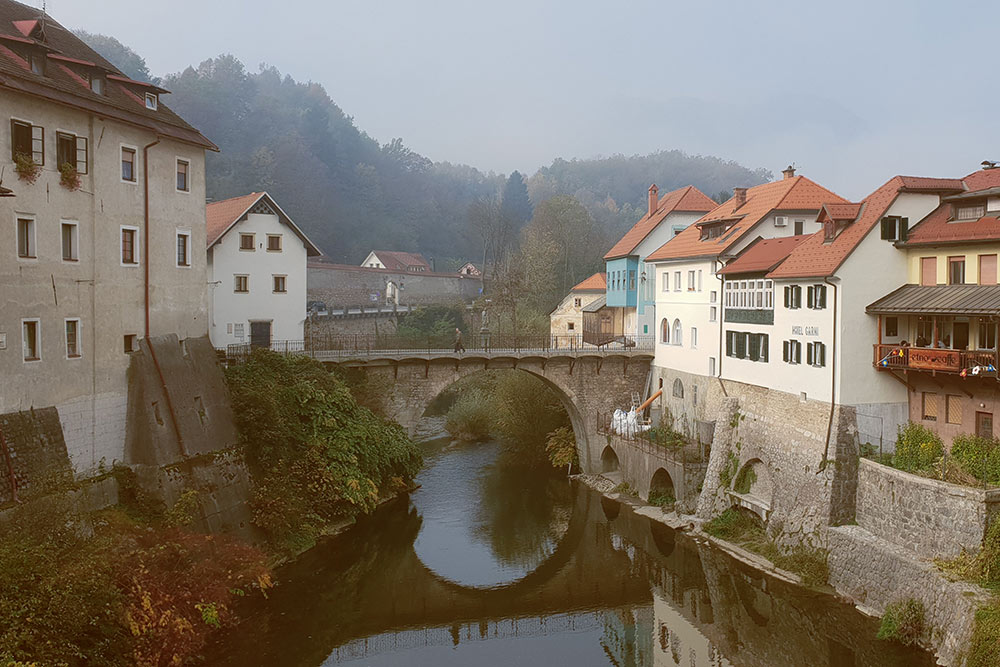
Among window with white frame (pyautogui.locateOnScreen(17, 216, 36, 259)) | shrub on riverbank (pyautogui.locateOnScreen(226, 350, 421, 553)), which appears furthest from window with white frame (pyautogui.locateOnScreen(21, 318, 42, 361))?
shrub on riverbank (pyautogui.locateOnScreen(226, 350, 421, 553))

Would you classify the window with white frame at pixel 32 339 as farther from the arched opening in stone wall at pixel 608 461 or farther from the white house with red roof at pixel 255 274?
the arched opening in stone wall at pixel 608 461

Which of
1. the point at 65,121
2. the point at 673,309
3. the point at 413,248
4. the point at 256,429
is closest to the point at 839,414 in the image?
the point at 673,309

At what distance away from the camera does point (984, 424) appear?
23.2 meters

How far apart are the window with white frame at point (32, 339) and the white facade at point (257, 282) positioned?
46.2 feet

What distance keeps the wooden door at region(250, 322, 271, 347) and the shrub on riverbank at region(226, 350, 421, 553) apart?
5.26 meters

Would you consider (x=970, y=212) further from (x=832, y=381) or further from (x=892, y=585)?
(x=892, y=585)

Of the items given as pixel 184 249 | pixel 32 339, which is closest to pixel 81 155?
pixel 184 249

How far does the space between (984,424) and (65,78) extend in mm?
27797

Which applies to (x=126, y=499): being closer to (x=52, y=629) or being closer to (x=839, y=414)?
(x=52, y=629)

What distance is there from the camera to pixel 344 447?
2959 cm

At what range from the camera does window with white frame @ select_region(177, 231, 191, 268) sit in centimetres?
2617

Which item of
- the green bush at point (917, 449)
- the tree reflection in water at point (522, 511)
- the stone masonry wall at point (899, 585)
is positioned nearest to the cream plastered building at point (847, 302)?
the green bush at point (917, 449)

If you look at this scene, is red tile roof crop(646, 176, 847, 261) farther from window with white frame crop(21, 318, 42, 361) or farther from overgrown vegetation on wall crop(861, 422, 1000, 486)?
window with white frame crop(21, 318, 42, 361)

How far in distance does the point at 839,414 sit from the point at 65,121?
79.3ft
